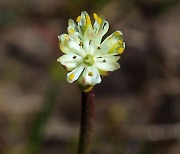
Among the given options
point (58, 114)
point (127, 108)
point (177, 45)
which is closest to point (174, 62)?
point (177, 45)

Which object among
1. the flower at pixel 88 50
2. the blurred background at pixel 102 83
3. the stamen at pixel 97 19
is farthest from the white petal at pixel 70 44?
the blurred background at pixel 102 83

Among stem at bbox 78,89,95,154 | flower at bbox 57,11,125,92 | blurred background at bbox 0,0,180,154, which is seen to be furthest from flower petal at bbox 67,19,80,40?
blurred background at bbox 0,0,180,154

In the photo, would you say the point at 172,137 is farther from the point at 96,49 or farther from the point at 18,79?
the point at 96,49

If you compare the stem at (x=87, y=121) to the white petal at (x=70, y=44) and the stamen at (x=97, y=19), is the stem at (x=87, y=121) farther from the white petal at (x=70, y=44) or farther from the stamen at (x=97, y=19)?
the stamen at (x=97, y=19)

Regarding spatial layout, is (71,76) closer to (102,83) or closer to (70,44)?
(70,44)

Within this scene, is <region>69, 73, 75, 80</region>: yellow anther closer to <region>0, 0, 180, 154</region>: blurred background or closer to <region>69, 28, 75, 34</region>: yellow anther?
<region>69, 28, 75, 34</region>: yellow anther

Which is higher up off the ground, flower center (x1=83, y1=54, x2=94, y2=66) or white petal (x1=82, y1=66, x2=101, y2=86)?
flower center (x1=83, y1=54, x2=94, y2=66)

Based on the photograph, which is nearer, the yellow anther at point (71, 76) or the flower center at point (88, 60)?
the yellow anther at point (71, 76)
